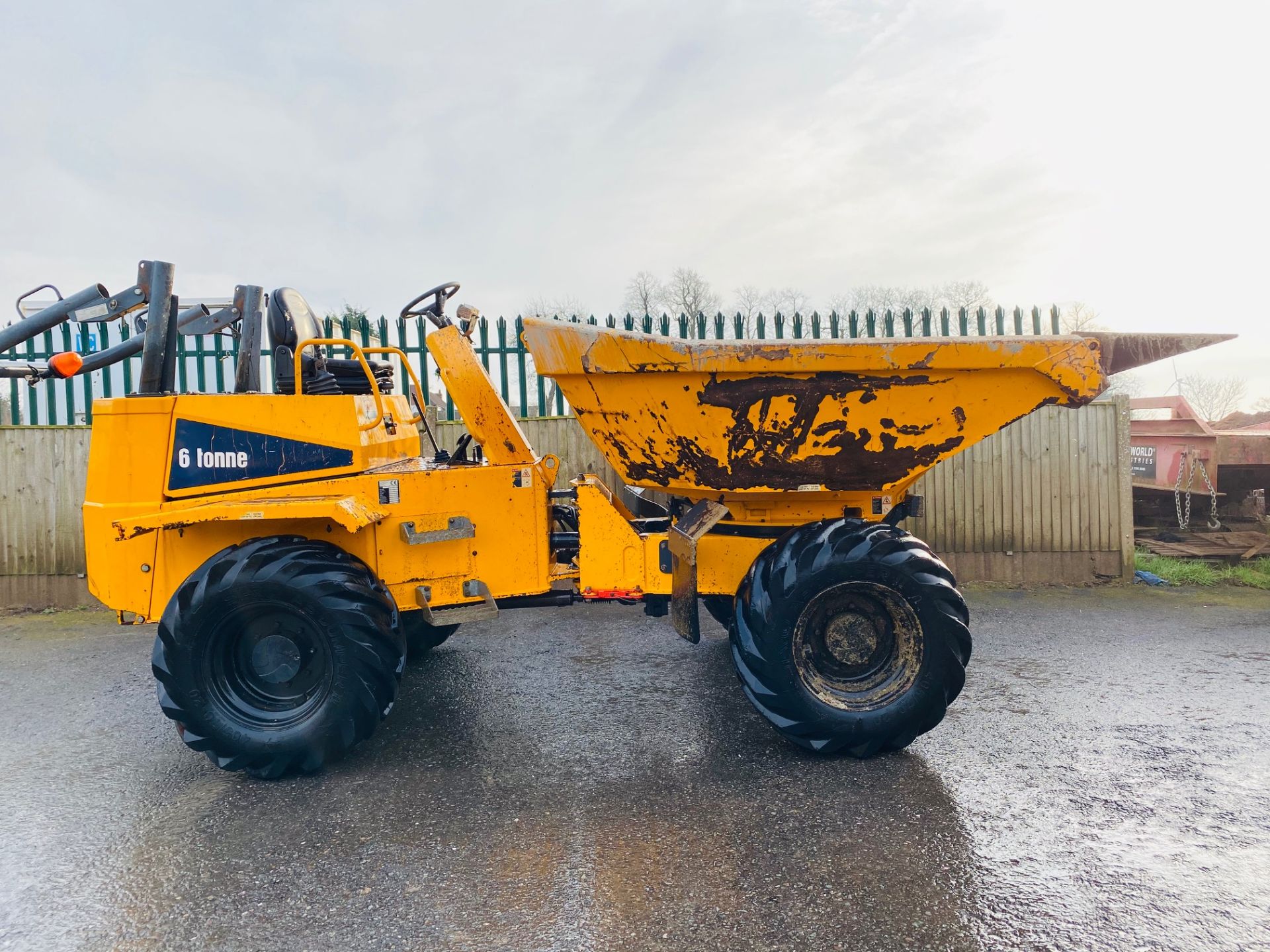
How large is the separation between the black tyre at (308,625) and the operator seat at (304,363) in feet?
3.00

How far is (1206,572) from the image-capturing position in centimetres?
740

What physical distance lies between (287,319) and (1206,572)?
27.1 feet

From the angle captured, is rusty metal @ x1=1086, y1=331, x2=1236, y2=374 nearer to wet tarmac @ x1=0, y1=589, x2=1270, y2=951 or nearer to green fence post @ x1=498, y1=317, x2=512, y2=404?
wet tarmac @ x1=0, y1=589, x2=1270, y2=951

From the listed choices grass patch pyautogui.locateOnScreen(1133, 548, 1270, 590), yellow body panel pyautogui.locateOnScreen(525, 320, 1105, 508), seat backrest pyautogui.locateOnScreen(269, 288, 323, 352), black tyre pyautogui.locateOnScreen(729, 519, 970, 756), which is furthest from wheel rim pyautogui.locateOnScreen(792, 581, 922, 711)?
grass patch pyautogui.locateOnScreen(1133, 548, 1270, 590)

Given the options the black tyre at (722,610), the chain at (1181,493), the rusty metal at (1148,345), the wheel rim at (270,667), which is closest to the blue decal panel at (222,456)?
the wheel rim at (270,667)

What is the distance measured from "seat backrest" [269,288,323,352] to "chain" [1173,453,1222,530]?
872 centimetres

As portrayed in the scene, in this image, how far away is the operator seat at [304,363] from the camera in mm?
3951

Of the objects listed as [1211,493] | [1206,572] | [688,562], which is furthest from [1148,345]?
[1211,493]

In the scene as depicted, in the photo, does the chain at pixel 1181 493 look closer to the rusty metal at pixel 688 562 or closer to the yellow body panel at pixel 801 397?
the yellow body panel at pixel 801 397

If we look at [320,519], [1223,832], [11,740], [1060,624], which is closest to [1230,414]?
[1060,624]

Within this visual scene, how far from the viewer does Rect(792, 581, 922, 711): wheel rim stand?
138 inches

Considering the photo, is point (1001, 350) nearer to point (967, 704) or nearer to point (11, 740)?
point (967, 704)

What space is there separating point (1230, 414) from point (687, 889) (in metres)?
12.2

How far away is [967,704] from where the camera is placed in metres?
4.11
